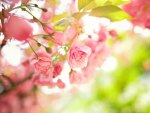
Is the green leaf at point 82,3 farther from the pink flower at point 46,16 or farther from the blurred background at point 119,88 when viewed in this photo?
the blurred background at point 119,88

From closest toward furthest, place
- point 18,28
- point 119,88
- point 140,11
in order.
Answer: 1. point 18,28
2. point 140,11
3. point 119,88

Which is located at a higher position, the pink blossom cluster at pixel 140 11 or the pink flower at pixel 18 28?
the pink blossom cluster at pixel 140 11

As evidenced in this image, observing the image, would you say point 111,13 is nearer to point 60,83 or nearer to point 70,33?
point 70,33

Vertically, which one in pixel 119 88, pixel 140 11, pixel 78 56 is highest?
pixel 119 88

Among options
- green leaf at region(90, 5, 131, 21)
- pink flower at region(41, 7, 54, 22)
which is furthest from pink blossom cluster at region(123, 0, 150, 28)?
pink flower at region(41, 7, 54, 22)

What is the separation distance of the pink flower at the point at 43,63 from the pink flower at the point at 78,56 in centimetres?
4

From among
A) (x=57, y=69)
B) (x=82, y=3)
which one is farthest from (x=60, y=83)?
(x=82, y=3)

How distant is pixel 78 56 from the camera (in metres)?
0.77

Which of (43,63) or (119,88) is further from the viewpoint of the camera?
(119,88)

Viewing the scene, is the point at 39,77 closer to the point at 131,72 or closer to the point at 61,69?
the point at 61,69

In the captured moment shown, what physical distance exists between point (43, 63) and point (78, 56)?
64 millimetres

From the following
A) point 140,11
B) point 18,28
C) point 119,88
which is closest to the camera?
point 18,28

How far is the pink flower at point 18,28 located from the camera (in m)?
0.73

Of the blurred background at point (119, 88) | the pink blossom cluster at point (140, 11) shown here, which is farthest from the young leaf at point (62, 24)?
the blurred background at point (119, 88)
